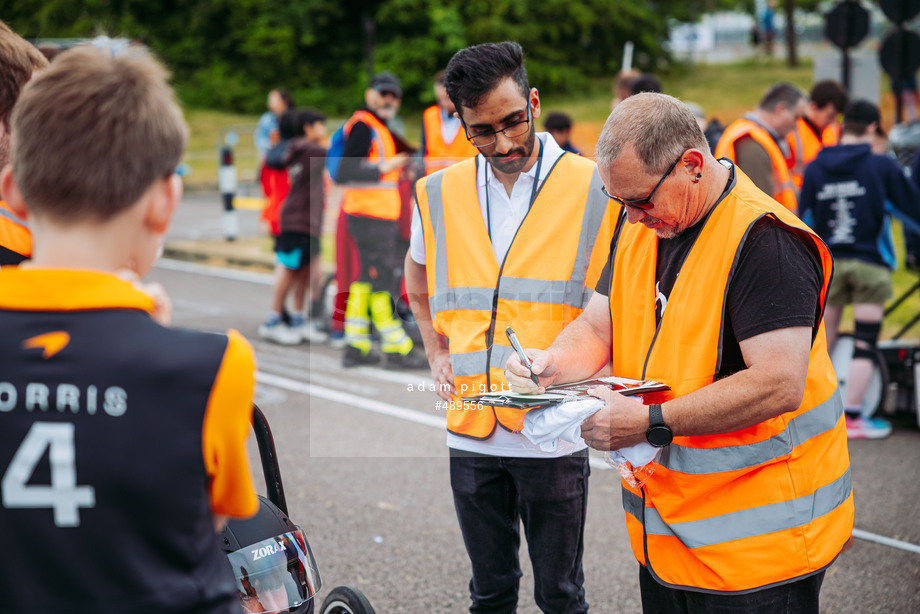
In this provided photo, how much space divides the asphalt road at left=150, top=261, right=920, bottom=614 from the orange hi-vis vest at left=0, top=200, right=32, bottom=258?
1.38 meters

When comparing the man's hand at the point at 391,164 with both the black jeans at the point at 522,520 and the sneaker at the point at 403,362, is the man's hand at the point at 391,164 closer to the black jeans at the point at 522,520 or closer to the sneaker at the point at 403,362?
the sneaker at the point at 403,362

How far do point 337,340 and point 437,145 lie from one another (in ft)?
6.86

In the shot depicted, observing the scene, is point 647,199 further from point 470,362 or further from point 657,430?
point 470,362

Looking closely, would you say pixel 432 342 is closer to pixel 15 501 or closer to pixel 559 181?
pixel 559 181

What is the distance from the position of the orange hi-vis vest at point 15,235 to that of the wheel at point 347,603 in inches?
60.1

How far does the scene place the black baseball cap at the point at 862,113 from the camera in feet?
19.1

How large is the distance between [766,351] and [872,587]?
2.39m

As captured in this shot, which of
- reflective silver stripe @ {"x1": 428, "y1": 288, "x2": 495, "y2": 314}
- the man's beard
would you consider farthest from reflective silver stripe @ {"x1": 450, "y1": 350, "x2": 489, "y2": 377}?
the man's beard

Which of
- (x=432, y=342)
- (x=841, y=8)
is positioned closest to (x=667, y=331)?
(x=432, y=342)

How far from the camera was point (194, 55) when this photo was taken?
119ft

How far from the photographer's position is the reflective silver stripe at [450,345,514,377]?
2646 mm

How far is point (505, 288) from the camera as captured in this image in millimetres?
2654

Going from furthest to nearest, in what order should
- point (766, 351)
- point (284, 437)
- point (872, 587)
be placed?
point (284, 437)
point (872, 587)
point (766, 351)

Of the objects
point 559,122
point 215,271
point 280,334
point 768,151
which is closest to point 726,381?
point 768,151
